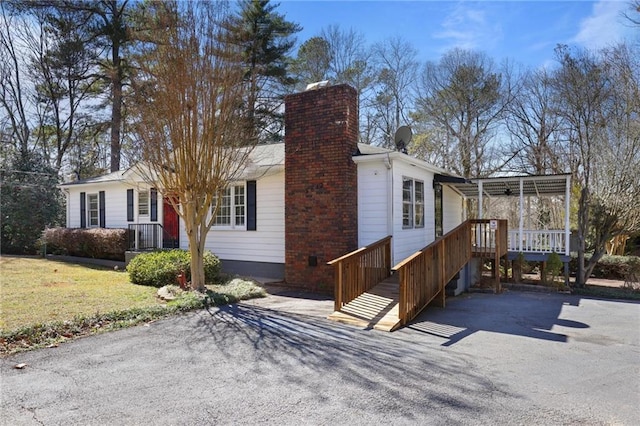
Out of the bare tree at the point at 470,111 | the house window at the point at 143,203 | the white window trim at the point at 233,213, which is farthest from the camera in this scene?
the bare tree at the point at 470,111

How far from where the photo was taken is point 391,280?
916 cm

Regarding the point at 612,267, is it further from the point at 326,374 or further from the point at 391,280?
the point at 326,374

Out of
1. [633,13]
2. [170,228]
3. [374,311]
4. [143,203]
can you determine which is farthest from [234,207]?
[633,13]

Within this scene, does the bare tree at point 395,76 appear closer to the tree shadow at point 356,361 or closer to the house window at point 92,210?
the house window at point 92,210

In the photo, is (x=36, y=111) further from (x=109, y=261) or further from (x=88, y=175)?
(x=109, y=261)

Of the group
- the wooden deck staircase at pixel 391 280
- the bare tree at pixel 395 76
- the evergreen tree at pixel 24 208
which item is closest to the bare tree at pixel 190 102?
the wooden deck staircase at pixel 391 280

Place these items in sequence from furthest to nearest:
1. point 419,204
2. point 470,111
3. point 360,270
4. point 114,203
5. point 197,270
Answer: point 470,111 → point 114,203 → point 419,204 → point 197,270 → point 360,270

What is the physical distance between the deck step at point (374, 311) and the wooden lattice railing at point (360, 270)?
0.14 m

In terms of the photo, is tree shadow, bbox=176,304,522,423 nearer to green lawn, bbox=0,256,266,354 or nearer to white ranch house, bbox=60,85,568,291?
green lawn, bbox=0,256,266,354

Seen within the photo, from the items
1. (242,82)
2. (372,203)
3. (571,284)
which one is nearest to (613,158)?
(571,284)

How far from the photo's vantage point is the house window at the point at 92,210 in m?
16.6

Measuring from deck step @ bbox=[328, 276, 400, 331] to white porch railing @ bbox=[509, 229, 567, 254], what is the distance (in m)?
5.23

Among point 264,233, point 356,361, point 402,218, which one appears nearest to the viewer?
point 356,361

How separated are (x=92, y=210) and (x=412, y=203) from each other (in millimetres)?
13468
